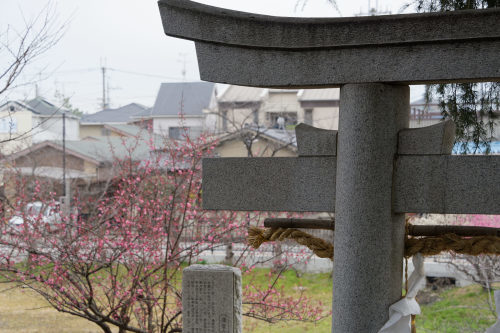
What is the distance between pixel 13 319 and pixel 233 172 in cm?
677

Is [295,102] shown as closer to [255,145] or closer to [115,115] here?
[255,145]

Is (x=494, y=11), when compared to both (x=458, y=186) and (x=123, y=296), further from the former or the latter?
(x=123, y=296)

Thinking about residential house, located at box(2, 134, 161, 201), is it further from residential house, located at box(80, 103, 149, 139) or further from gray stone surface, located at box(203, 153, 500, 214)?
gray stone surface, located at box(203, 153, 500, 214)

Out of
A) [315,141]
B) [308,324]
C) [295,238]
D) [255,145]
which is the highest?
[255,145]

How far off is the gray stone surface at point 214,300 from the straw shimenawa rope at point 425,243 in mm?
650

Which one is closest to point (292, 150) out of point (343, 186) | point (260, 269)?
point (260, 269)

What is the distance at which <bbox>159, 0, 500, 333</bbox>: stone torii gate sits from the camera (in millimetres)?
1776

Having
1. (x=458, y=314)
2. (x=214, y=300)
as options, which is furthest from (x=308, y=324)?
(x=214, y=300)

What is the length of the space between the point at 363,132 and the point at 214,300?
4.58ft

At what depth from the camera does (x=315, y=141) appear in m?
2.00

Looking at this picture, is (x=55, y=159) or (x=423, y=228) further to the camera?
(x=55, y=159)

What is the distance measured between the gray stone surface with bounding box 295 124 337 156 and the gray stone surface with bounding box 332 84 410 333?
0.16 ft

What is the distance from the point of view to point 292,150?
40.0ft

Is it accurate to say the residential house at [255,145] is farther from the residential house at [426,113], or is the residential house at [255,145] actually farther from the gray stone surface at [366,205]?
the gray stone surface at [366,205]
